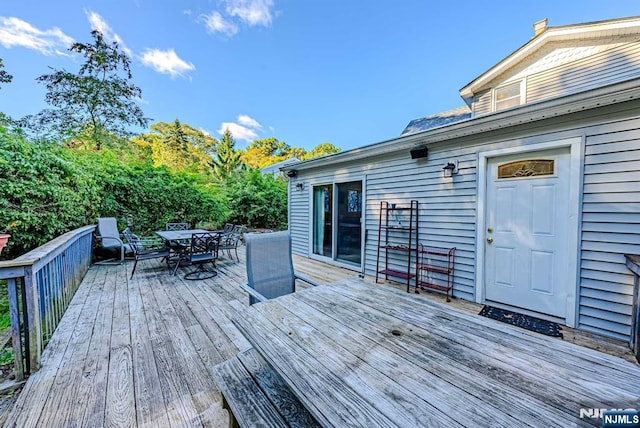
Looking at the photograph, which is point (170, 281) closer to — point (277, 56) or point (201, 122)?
point (277, 56)

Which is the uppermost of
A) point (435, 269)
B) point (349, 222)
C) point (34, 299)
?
point (349, 222)

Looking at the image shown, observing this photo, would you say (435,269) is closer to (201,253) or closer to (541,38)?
(201,253)

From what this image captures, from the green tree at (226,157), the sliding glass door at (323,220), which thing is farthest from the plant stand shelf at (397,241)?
the green tree at (226,157)

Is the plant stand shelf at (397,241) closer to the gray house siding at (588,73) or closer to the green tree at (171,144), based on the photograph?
the gray house siding at (588,73)

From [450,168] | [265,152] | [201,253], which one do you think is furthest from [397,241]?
[265,152]

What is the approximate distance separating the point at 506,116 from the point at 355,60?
25.0 ft

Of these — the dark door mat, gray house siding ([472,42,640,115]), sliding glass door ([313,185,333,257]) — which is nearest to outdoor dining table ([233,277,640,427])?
the dark door mat

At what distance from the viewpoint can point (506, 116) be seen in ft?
9.64

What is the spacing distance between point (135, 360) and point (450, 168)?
4.24 metres

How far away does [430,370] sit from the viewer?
98 cm

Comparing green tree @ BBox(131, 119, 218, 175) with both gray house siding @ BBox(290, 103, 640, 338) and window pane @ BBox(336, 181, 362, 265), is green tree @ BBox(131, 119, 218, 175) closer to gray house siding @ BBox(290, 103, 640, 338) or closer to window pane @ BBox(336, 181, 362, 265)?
window pane @ BBox(336, 181, 362, 265)

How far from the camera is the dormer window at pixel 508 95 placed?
5.79 m

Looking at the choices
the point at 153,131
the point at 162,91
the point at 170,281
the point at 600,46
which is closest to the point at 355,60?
the point at 600,46

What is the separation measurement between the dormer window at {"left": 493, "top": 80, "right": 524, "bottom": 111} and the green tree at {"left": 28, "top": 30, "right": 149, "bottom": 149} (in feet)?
42.3
